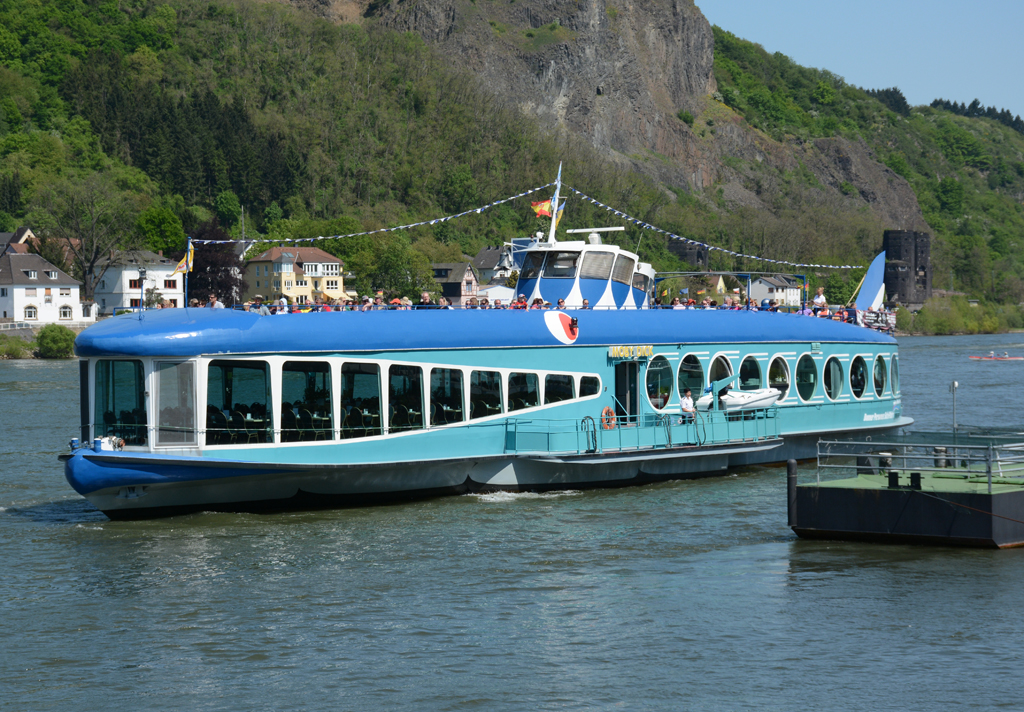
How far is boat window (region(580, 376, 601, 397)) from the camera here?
77.4 feet

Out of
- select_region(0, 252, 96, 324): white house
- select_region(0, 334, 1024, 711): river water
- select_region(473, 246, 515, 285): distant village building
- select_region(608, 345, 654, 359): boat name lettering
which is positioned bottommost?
select_region(0, 334, 1024, 711): river water

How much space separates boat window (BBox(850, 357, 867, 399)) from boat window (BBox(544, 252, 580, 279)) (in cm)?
751

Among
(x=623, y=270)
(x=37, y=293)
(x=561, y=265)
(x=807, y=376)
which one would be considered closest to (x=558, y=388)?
(x=561, y=265)

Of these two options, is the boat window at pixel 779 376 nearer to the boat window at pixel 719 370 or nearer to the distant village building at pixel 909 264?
the boat window at pixel 719 370

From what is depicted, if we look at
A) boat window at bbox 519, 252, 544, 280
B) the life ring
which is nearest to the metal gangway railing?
the life ring

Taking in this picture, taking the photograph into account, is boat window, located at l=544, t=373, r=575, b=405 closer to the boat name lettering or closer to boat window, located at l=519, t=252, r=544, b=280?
the boat name lettering

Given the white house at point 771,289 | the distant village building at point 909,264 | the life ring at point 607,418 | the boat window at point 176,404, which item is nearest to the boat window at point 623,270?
the life ring at point 607,418

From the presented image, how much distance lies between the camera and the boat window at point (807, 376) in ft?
89.9

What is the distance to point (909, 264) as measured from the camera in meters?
184

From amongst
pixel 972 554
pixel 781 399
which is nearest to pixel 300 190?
pixel 781 399

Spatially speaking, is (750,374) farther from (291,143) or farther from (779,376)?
(291,143)

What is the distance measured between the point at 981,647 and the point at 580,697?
477cm

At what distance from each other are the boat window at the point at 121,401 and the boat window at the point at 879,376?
1819 centimetres

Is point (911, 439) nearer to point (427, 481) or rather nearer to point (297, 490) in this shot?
point (427, 481)
